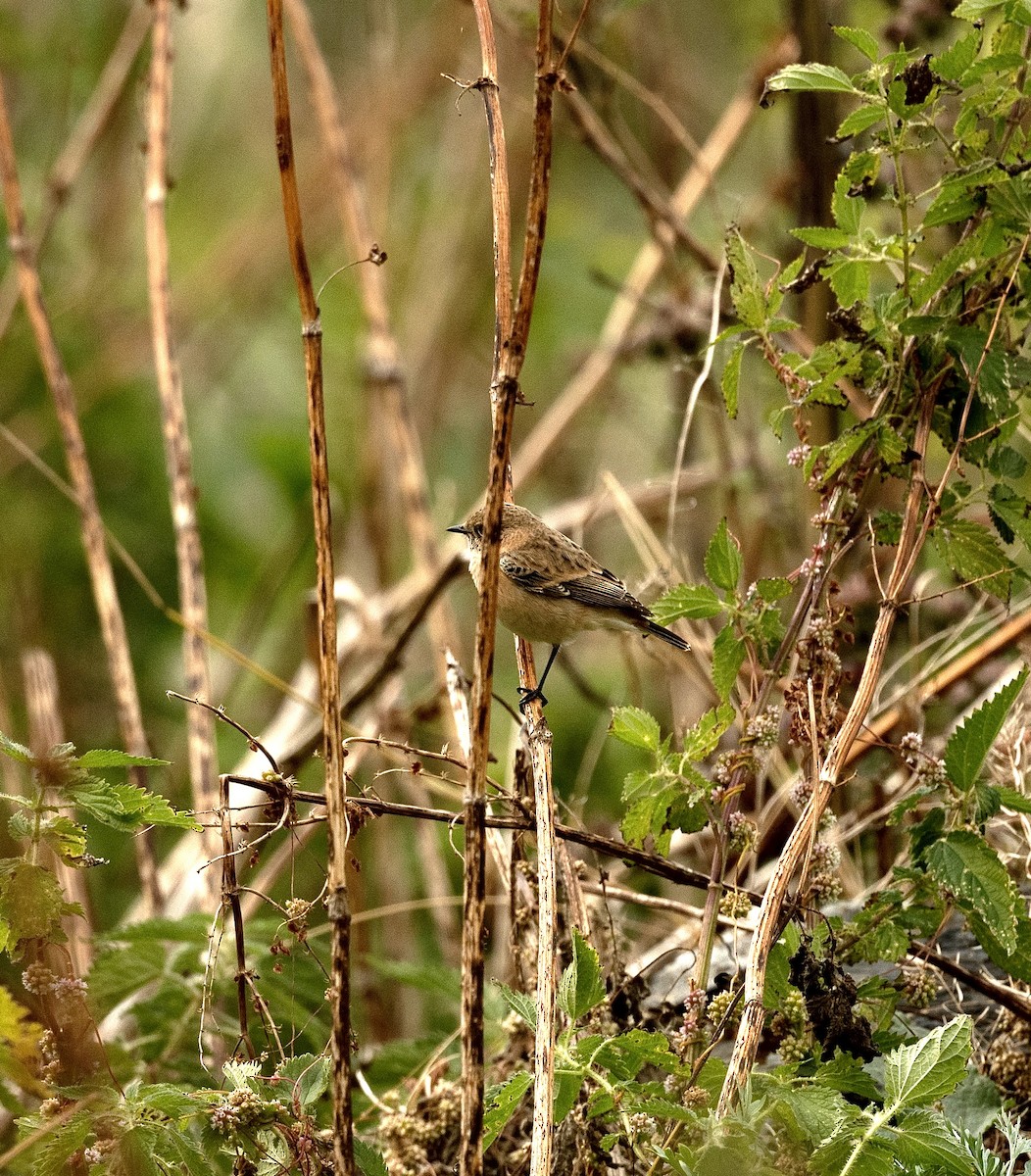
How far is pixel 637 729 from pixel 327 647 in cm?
70

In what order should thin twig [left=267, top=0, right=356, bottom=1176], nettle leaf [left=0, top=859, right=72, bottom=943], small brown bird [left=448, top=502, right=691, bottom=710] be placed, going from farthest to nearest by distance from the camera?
small brown bird [left=448, top=502, right=691, bottom=710], nettle leaf [left=0, top=859, right=72, bottom=943], thin twig [left=267, top=0, right=356, bottom=1176]

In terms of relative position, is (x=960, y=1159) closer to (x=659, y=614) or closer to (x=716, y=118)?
(x=659, y=614)

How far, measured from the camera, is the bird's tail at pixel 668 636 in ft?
12.4

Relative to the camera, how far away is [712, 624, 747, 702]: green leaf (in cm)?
245

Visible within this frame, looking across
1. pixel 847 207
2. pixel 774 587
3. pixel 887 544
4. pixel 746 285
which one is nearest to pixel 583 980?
pixel 774 587

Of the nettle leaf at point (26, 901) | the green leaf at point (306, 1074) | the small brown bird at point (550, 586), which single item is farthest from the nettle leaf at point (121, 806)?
the small brown bird at point (550, 586)


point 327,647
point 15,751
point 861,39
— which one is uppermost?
point 861,39

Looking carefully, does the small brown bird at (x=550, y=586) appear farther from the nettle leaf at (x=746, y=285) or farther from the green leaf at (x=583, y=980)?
the green leaf at (x=583, y=980)

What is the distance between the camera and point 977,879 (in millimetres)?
2230

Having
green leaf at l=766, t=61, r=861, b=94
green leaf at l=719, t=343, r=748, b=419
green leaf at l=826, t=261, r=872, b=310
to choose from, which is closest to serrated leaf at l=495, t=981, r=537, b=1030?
green leaf at l=719, t=343, r=748, b=419

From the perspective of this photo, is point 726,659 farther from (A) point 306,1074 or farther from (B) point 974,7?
(B) point 974,7

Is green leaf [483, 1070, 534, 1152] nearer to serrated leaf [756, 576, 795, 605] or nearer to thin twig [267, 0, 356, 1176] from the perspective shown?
thin twig [267, 0, 356, 1176]

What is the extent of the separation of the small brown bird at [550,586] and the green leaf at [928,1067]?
231cm

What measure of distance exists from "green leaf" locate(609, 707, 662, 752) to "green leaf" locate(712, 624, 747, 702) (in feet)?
0.57
